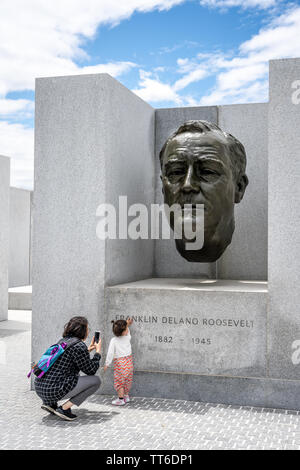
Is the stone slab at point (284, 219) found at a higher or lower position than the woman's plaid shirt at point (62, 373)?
higher

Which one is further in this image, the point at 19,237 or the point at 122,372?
the point at 19,237

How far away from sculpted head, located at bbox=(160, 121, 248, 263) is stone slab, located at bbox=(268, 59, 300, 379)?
0.81 m

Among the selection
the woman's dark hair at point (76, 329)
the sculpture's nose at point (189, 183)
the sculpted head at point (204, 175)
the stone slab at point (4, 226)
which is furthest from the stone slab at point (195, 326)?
the stone slab at point (4, 226)

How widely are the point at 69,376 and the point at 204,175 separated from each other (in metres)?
2.84

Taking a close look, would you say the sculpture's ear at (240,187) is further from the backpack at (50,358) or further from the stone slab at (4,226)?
the stone slab at (4,226)

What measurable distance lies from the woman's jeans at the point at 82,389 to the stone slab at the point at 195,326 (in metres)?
0.84

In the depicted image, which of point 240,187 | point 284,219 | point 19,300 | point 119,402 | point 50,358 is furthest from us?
point 19,300

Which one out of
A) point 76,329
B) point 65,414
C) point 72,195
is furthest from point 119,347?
point 72,195

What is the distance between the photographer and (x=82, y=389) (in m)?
5.51

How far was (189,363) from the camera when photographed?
6.21 metres

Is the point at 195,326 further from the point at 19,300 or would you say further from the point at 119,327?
the point at 19,300

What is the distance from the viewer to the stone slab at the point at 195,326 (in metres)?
6.00

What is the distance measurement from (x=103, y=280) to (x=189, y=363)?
1.40 metres
